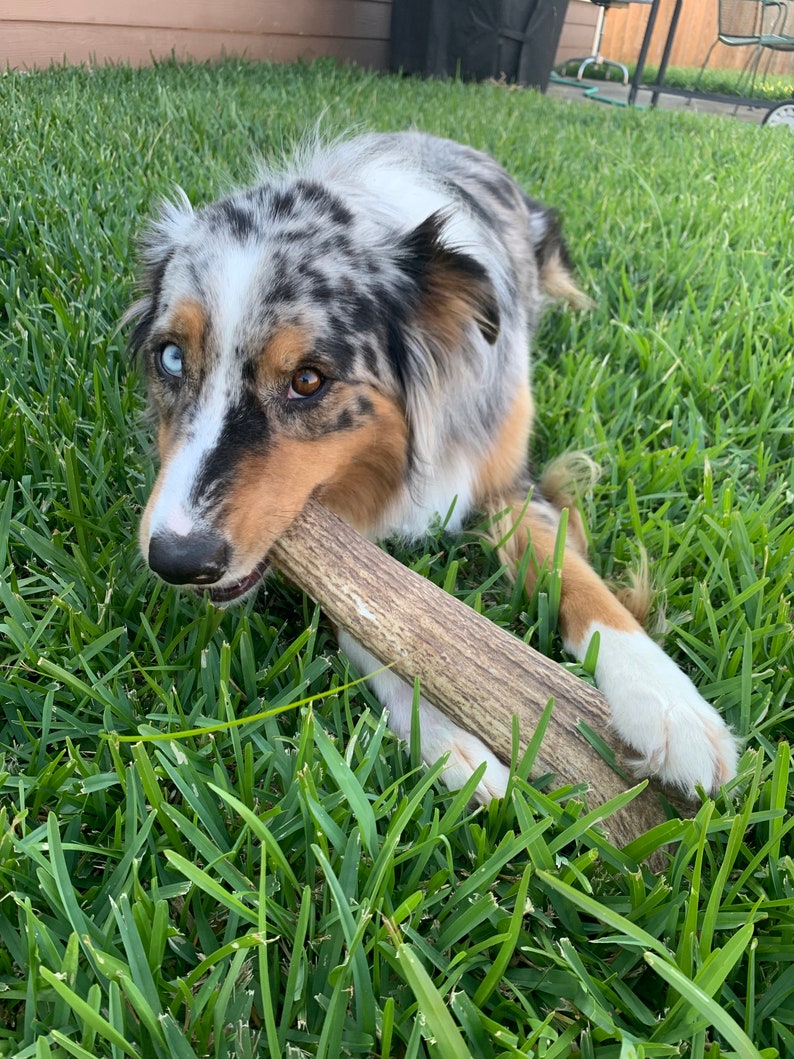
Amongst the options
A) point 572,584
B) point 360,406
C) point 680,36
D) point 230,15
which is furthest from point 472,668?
point 680,36

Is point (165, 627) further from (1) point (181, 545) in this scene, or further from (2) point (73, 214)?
(2) point (73, 214)

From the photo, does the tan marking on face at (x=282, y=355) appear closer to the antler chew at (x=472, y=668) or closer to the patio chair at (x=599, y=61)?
the antler chew at (x=472, y=668)

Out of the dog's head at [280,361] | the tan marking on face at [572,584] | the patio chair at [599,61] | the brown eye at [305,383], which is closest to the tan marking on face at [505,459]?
the tan marking on face at [572,584]

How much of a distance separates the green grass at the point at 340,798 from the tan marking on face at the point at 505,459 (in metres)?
Result: 0.22

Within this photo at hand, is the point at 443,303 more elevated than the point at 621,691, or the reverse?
the point at 443,303

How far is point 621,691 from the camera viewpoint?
1.57m

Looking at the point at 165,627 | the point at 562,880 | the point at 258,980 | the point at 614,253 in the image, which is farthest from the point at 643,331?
the point at 258,980

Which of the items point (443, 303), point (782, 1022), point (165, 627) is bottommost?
point (165, 627)

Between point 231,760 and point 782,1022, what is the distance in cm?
97

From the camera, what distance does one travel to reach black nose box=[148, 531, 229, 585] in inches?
60.2

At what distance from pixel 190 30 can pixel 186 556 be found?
341 inches

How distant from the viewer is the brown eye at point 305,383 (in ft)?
5.96

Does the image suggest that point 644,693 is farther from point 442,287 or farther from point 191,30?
point 191,30

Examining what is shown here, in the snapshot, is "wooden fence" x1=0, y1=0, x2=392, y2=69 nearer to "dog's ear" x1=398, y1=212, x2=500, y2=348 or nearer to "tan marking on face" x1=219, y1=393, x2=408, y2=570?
"dog's ear" x1=398, y1=212, x2=500, y2=348
